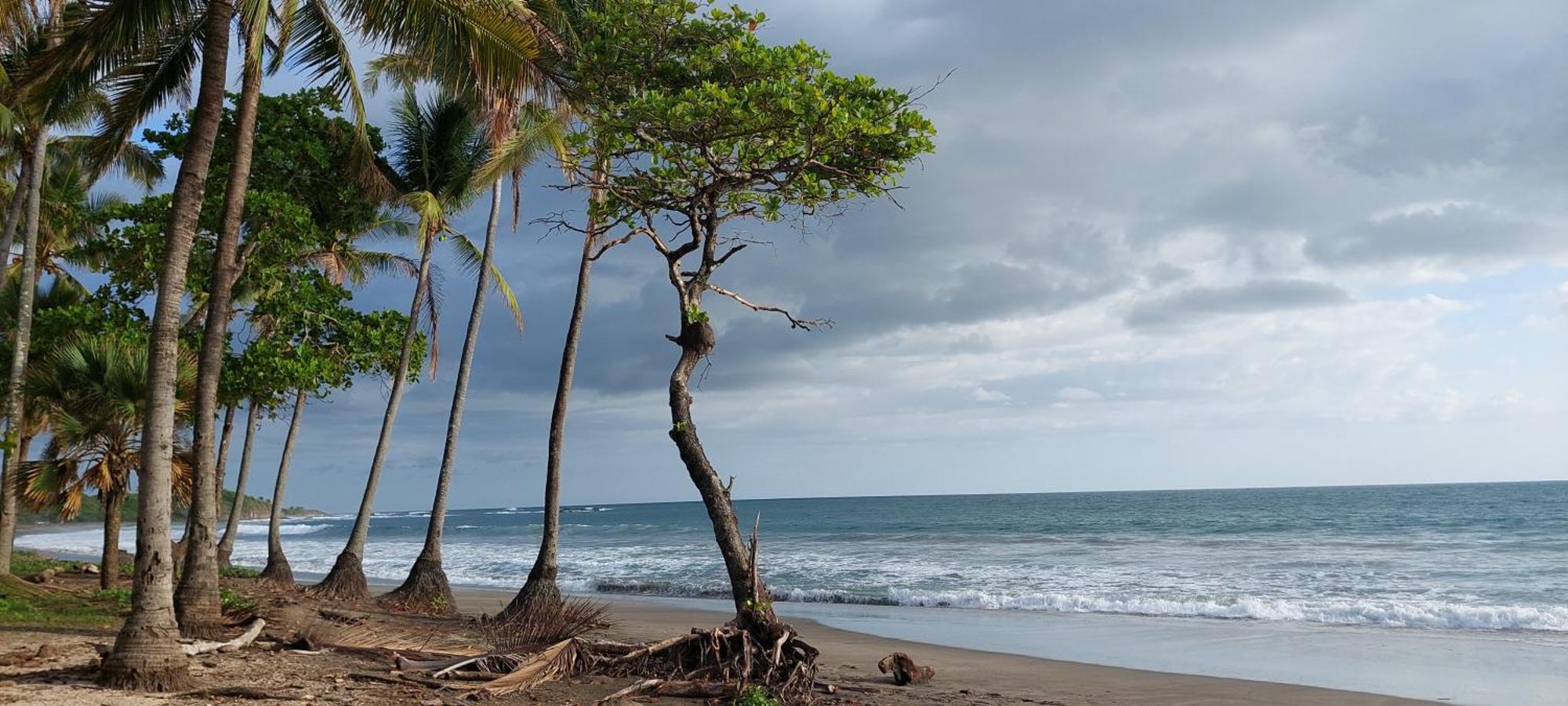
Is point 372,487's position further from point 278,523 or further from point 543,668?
point 543,668

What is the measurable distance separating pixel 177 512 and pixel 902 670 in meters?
55.2

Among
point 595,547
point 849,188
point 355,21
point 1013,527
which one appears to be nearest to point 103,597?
point 355,21

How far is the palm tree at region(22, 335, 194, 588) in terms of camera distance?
35.2ft

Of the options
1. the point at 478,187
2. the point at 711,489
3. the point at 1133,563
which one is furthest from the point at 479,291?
the point at 1133,563

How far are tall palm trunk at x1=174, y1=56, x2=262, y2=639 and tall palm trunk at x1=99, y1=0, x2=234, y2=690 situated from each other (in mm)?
1431

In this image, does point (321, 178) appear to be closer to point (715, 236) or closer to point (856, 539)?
point (715, 236)

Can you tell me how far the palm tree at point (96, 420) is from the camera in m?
10.7

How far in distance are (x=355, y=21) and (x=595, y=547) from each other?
35977 mm

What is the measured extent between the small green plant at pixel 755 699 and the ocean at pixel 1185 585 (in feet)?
19.5

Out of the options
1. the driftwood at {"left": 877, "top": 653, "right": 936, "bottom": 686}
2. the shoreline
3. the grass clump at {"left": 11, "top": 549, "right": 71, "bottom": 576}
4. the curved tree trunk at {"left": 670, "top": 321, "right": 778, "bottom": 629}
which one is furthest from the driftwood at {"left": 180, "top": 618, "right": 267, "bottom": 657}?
the grass clump at {"left": 11, "top": 549, "right": 71, "bottom": 576}

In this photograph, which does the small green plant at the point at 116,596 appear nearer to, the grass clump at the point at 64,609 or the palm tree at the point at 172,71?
the grass clump at the point at 64,609

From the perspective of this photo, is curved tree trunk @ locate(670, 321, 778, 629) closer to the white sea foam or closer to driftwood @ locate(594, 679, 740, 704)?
driftwood @ locate(594, 679, 740, 704)

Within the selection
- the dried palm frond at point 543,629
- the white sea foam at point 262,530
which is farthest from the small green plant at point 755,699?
the white sea foam at point 262,530

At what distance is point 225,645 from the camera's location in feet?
26.1
